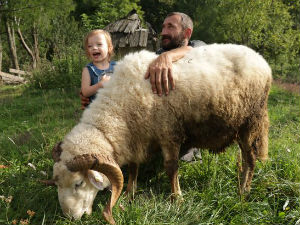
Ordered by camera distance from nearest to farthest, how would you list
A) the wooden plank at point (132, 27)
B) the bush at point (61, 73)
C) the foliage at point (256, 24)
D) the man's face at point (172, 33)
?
the man's face at point (172, 33), the bush at point (61, 73), the wooden plank at point (132, 27), the foliage at point (256, 24)

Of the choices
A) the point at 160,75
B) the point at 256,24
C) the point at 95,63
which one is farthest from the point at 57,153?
the point at 256,24

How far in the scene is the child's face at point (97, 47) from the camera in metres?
3.29

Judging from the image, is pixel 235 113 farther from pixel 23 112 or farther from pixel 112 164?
pixel 23 112

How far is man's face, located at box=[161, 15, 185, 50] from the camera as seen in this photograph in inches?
126

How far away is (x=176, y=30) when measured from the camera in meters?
3.25

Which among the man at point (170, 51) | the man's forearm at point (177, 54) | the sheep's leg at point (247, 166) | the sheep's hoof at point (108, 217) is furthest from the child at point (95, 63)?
the sheep's leg at point (247, 166)

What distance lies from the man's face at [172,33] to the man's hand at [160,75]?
730 mm

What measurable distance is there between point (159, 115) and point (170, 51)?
0.82 metres

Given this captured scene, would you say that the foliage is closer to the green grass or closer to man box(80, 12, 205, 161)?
the green grass

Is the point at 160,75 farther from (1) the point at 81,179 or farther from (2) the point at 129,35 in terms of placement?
(2) the point at 129,35

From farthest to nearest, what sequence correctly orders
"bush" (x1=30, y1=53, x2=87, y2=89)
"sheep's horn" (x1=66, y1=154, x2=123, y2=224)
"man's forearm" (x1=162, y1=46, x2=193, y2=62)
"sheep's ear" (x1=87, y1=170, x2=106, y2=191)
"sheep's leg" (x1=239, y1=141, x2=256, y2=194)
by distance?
1. "bush" (x1=30, y1=53, x2=87, y2=89)
2. "sheep's leg" (x1=239, y1=141, x2=256, y2=194)
3. "man's forearm" (x1=162, y1=46, x2=193, y2=62)
4. "sheep's ear" (x1=87, y1=170, x2=106, y2=191)
5. "sheep's horn" (x1=66, y1=154, x2=123, y2=224)

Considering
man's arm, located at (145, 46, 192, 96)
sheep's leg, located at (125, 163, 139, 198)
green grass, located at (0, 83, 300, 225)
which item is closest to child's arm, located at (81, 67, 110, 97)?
man's arm, located at (145, 46, 192, 96)

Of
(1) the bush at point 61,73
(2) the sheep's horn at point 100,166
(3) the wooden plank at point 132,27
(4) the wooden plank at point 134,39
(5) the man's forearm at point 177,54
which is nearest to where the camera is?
(2) the sheep's horn at point 100,166

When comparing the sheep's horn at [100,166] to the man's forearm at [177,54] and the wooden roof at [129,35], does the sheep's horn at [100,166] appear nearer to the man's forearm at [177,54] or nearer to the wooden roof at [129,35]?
the man's forearm at [177,54]
